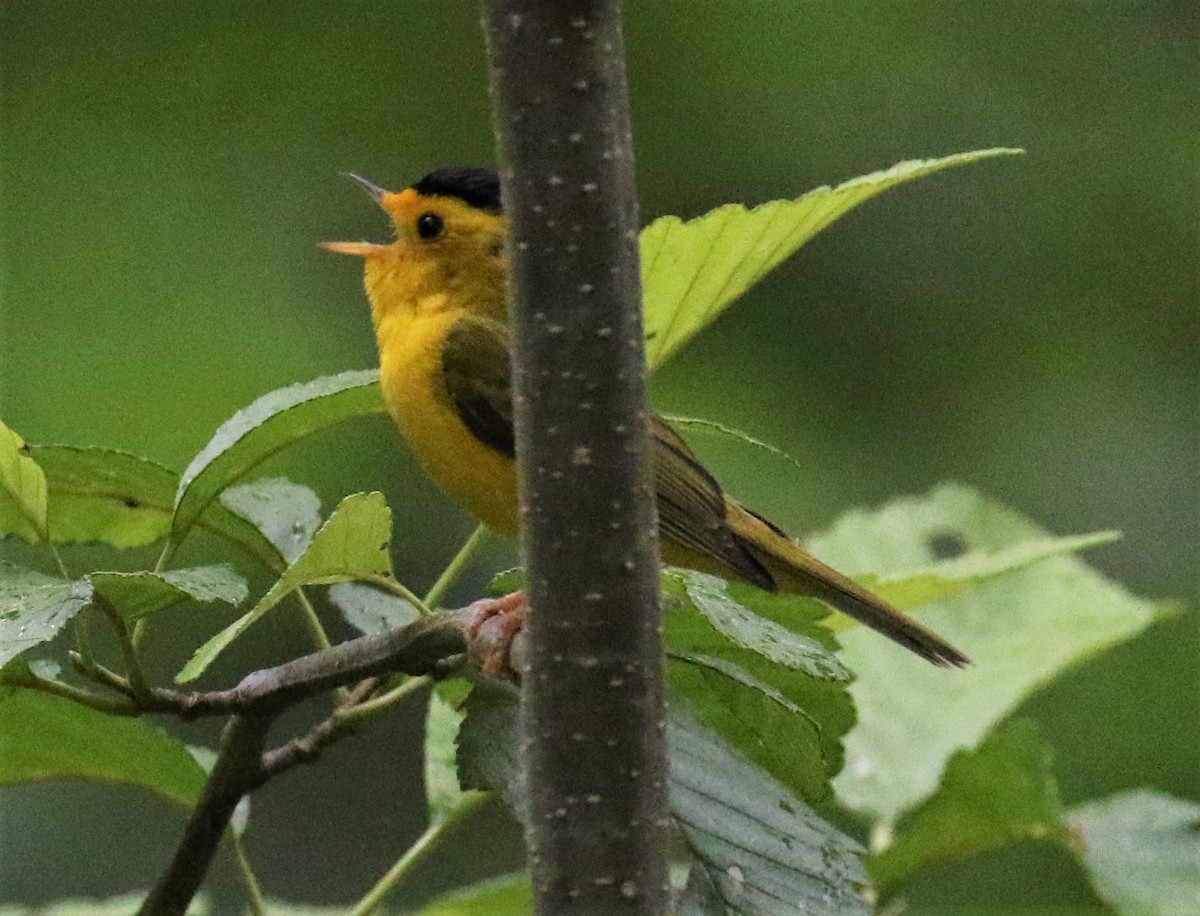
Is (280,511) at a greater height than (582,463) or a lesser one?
greater

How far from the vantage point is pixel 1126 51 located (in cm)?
580

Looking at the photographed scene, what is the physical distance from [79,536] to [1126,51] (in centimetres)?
494

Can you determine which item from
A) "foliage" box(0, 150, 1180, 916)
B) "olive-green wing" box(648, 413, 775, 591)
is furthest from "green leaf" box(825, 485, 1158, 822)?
"olive-green wing" box(648, 413, 775, 591)

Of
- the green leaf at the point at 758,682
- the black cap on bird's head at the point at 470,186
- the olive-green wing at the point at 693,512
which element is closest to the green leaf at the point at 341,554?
the green leaf at the point at 758,682

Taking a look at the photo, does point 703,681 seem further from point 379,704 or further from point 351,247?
point 351,247

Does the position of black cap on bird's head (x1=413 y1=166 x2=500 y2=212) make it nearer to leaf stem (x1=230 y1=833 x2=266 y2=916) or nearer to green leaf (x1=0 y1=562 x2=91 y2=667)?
leaf stem (x1=230 y1=833 x2=266 y2=916)

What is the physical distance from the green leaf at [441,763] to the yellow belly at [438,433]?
19.1 inches

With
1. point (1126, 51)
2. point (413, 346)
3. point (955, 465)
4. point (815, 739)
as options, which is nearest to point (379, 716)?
point (815, 739)

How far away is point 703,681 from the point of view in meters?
1.51

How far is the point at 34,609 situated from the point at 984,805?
3.67 feet

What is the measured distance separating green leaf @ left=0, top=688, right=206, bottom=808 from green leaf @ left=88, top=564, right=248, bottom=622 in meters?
0.22

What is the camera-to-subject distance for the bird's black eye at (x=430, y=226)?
10.2 ft

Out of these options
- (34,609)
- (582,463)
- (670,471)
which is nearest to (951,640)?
(670,471)

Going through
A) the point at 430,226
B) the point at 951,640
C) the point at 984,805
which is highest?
the point at 430,226
